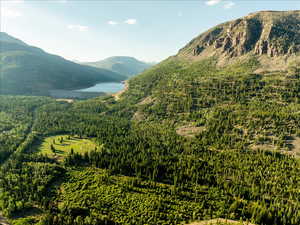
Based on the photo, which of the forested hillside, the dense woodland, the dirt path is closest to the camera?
the dirt path

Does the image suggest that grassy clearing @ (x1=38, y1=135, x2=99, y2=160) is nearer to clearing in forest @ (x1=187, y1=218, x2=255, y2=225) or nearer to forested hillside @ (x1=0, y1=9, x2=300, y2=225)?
forested hillside @ (x1=0, y1=9, x2=300, y2=225)

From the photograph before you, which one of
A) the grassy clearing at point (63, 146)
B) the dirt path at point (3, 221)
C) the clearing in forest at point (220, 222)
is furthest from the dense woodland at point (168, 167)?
the grassy clearing at point (63, 146)

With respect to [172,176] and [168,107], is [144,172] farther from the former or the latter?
[168,107]

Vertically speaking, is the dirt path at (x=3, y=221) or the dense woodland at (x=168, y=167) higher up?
the dense woodland at (x=168, y=167)

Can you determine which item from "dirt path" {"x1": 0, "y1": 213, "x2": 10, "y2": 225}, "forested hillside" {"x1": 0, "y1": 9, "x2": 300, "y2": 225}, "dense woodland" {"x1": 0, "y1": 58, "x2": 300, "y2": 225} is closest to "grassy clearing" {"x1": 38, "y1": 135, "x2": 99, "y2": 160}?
"forested hillside" {"x1": 0, "y1": 9, "x2": 300, "y2": 225}

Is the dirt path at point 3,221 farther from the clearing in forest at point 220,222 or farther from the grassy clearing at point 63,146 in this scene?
the clearing in forest at point 220,222
